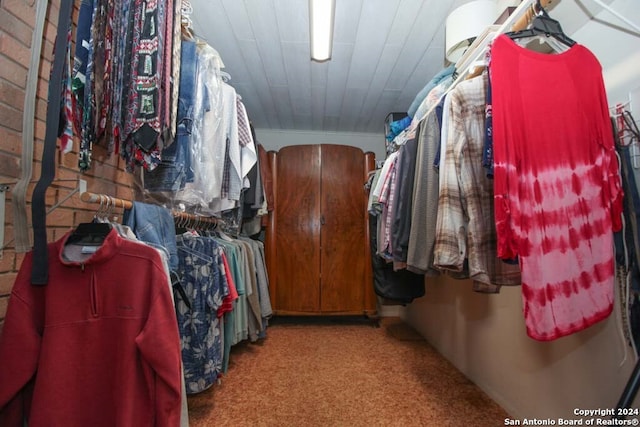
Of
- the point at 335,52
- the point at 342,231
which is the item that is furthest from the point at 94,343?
the point at 342,231

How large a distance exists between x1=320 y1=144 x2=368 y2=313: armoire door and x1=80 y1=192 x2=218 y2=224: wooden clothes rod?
121 cm

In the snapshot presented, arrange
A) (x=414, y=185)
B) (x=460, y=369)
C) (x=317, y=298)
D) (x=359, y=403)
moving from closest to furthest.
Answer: (x=414, y=185), (x=359, y=403), (x=460, y=369), (x=317, y=298)

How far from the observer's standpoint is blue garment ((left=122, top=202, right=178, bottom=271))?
1.07 meters

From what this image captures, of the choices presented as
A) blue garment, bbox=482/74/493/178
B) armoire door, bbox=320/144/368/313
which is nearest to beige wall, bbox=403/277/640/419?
blue garment, bbox=482/74/493/178

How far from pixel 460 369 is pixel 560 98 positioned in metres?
1.77

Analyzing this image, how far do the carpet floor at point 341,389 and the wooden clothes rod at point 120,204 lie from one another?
1004 mm

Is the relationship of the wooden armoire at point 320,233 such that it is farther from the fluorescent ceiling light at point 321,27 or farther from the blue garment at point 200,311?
the blue garment at point 200,311

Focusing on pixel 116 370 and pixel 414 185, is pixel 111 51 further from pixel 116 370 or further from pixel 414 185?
pixel 414 185

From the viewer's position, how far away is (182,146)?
3.76ft

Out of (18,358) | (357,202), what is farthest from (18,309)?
(357,202)

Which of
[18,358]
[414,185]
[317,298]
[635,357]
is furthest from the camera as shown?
[317,298]

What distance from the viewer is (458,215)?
0.92 metres

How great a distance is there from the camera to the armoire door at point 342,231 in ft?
9.28

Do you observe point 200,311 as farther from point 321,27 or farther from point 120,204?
point 321,27
